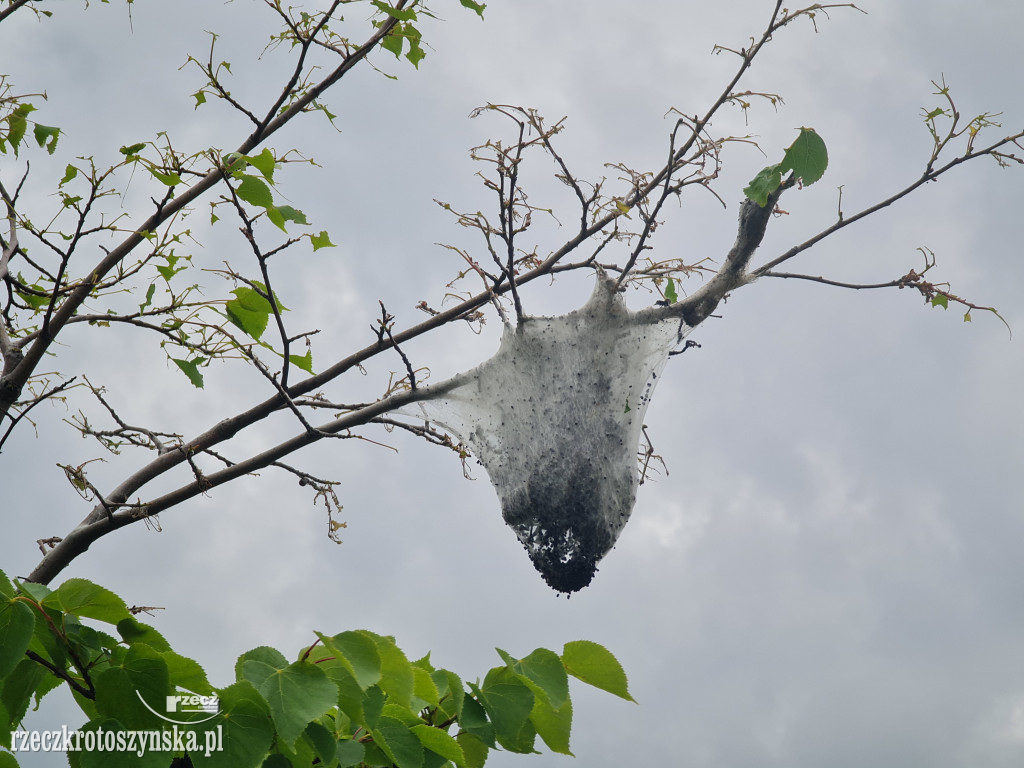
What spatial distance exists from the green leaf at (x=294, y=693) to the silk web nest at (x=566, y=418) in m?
2.44

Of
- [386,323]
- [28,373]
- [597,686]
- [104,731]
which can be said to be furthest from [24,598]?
[28,373]

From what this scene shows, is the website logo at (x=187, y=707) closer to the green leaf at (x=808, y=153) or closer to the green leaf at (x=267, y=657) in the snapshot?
the green leaf at (x=267, y=657)

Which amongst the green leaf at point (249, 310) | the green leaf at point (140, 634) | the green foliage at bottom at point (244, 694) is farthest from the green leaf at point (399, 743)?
the green leaf at point (249, 310)

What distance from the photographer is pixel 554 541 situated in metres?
4.63

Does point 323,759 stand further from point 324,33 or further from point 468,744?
point 324,33

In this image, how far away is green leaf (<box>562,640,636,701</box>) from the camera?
2711mm

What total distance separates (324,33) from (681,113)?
2.05 meters

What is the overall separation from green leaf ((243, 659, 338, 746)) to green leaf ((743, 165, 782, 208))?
3.04 metres

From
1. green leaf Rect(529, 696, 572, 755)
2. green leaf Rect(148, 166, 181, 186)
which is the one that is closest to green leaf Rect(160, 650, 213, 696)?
green leaf Rect(529, 696, 572, 755)

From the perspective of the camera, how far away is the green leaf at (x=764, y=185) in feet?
14.0

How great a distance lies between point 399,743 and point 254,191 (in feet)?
7.93

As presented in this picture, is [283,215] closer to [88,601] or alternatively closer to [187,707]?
[88,601]

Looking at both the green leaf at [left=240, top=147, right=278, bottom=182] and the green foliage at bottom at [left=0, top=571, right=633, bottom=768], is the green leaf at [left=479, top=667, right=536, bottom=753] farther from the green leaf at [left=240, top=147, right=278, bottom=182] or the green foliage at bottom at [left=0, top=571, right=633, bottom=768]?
the green leaf at [left=240, top=147, right=278, bottom=182]

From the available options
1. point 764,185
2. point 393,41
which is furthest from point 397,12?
point 764,185
